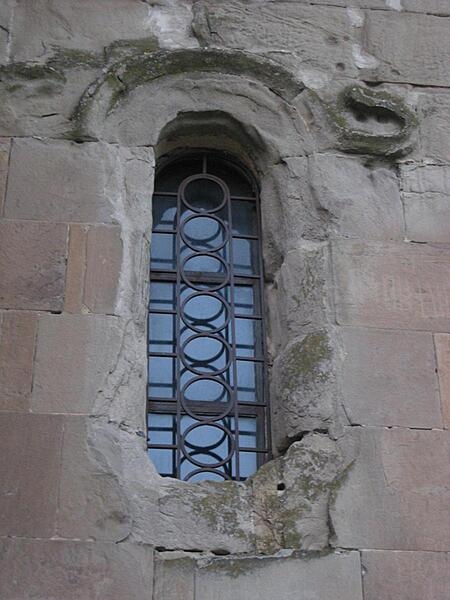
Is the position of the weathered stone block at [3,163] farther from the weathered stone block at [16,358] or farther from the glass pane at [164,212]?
the glass pane at [164,212]

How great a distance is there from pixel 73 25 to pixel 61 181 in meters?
1.03

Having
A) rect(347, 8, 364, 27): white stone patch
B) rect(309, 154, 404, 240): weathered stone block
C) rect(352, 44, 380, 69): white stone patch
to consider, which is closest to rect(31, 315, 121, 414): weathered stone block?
rect(309, 154, 404, 240): weathered stone block

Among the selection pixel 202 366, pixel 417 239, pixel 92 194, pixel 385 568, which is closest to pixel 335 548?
pixel 385 568

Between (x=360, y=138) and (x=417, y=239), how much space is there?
0.62 m

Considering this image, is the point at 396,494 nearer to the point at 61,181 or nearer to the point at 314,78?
the point at 61,181

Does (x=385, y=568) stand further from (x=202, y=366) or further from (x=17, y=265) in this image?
(x=17, y=265)

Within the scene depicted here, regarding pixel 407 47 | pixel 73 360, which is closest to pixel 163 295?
pixel 73 360

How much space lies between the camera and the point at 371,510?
5352 mm

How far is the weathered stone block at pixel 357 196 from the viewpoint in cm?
610

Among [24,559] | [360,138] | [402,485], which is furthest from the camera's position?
[360,138]

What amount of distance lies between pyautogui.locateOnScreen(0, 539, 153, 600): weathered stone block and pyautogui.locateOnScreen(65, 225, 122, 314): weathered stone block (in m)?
1.08

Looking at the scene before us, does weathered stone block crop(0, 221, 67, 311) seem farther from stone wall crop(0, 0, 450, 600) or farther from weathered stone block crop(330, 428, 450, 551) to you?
weathered stone block crop(330, 428, 450, 551)

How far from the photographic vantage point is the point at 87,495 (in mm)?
5254

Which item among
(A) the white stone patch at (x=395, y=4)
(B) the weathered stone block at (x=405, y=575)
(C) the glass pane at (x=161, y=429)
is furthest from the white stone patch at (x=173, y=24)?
(B) the weathered stone block at (x=405, y=575)
